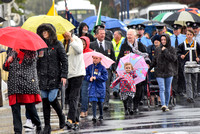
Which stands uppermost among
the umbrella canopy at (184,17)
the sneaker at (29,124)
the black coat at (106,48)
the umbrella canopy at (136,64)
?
the umbrella canopy at (184,17)

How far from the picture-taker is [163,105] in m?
13.2

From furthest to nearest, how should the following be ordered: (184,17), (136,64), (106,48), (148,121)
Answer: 1. (184,17)
2. (106,48)
3. (136,64)
4. (148,121)

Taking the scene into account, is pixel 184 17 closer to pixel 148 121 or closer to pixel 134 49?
pixel 134 49

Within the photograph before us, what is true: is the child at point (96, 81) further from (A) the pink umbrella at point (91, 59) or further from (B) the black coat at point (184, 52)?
(B) the black coat at point (184, 52)

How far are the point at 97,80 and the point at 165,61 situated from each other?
233 centimetres

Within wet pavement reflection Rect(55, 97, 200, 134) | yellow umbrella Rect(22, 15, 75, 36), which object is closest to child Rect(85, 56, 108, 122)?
wet pavement reflection Rect(55, 97, 200, 134)

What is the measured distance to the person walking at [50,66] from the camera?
9852 mm

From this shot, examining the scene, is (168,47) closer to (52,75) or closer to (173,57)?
(173,57)

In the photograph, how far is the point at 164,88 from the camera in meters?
13.5

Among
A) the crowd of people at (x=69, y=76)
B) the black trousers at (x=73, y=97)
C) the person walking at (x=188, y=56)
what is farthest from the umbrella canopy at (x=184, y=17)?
the black trousers at (x=73, y=97)

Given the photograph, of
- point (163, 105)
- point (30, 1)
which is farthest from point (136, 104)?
point (30, 1)

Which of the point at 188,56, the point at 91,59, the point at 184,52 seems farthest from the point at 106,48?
the point at 188,56

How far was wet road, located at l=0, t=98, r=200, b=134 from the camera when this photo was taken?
9930 millimetres

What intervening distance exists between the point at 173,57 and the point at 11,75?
5.32 m
